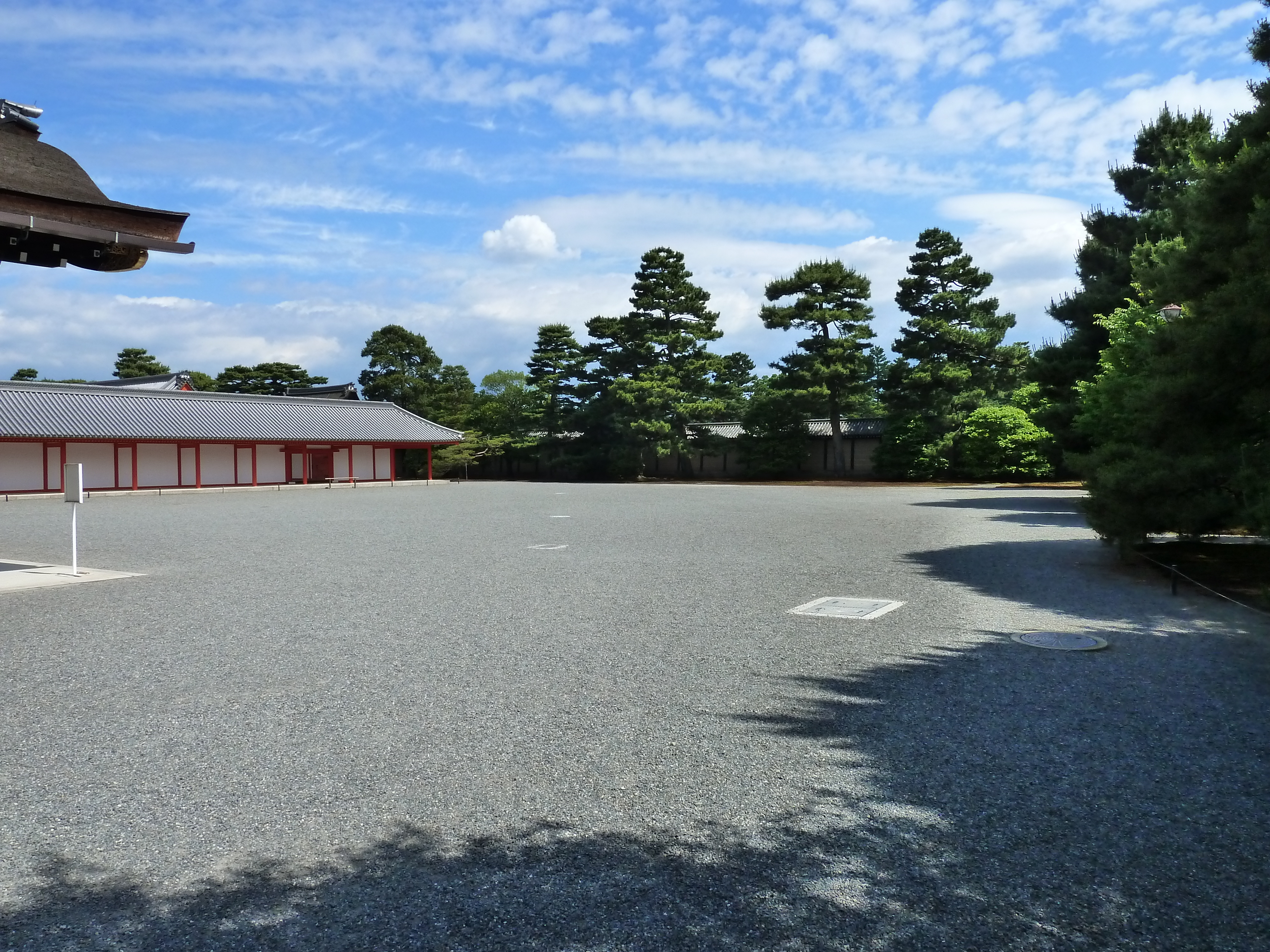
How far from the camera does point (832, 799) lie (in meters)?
3.85

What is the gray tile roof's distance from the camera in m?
32.4

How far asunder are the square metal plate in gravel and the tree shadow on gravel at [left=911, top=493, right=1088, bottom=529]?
8.08 metres

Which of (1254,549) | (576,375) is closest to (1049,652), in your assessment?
(1254,549)

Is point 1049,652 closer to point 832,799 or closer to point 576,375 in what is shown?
point 832,799

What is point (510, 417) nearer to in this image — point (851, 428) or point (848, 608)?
point (851, 428)

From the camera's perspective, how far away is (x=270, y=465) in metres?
40.1

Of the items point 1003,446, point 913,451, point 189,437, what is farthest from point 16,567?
point 913,451

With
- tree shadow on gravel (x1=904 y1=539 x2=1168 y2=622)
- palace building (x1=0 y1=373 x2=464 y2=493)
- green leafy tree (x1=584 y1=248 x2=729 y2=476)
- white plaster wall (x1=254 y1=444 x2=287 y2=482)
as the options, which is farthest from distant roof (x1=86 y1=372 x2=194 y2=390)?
tree shadow on gravel (x1=904 y1=539 x2=1168 y2=622)

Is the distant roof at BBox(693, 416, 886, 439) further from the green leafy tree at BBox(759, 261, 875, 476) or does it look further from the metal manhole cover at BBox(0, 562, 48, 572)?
the metal manhole cover at BBox(0, 562, 48, 572)

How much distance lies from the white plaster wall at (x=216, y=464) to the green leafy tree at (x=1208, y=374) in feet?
114

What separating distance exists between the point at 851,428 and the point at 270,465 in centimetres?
2803

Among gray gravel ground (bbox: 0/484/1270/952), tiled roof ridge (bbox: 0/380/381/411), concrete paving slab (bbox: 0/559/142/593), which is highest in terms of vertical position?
tiled roof ridge (bbox: 0/380/381/411)

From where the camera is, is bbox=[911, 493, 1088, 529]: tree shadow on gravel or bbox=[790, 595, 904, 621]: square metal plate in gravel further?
bbox=[911, 493, 1088, 529]: tree shadow on gravel

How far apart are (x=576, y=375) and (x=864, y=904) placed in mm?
49832
